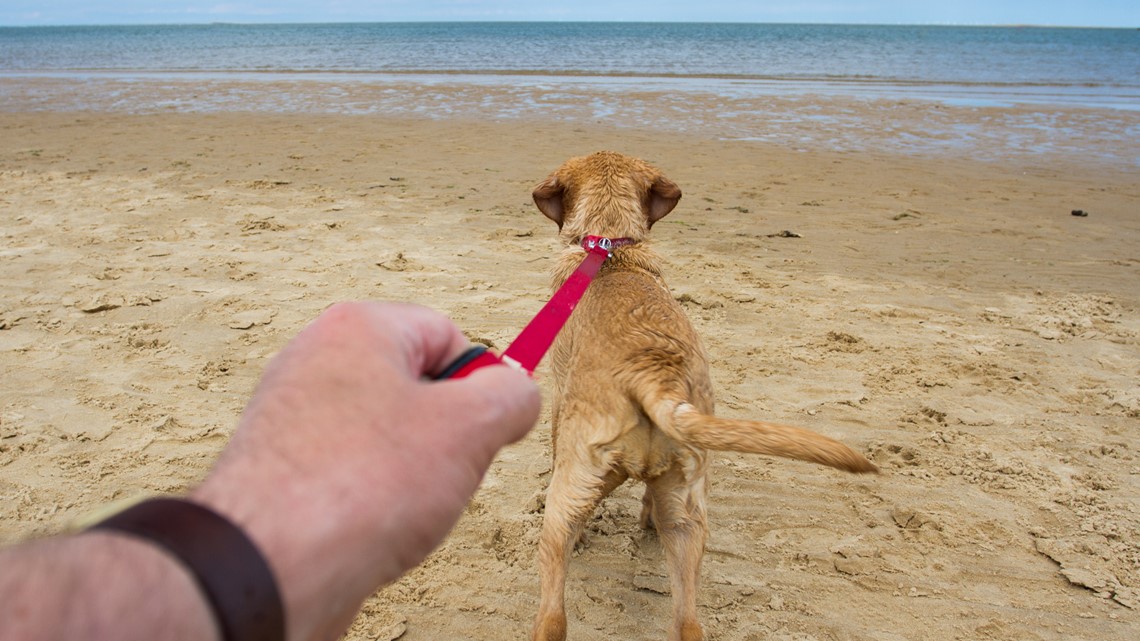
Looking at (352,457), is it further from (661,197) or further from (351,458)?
(661,197)

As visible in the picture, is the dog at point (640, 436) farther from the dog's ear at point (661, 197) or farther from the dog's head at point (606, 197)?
the dog's ear at point (661, 197)

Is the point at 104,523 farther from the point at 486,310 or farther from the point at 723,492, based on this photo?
the point at 486,310

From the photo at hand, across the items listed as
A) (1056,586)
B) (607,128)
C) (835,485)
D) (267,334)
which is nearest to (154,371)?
(267,334)

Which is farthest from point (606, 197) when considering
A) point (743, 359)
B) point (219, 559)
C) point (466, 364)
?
point (219, 559)

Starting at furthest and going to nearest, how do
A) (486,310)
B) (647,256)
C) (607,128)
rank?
1. (607,128)
2. (486,310)
3. (647,256)

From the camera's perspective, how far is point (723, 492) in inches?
152

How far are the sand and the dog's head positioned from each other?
4.24 feet

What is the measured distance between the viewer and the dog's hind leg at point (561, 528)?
263cm

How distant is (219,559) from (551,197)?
3.55m

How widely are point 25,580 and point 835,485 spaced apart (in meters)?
3.89

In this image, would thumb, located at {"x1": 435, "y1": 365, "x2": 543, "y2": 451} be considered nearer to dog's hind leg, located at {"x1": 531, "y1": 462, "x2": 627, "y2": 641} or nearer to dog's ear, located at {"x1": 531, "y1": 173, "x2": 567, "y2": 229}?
dog's hind leg, located at {"x1": 531, "y1": 462, "x2": 627, "y2": 641}

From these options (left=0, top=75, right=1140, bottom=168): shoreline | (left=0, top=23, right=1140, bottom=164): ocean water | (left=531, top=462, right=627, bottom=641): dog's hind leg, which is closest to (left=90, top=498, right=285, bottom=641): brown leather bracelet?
(left=531, top=462, right=627, bottom=641): dog's hind leg

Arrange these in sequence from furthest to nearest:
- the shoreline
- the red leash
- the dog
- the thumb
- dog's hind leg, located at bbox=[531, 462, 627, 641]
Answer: the shoreline → dog's hind leg, located at bbox=[531, 462, 627, 641] → the dog → the red leash → the thumb

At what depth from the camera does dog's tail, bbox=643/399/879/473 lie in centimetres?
206
